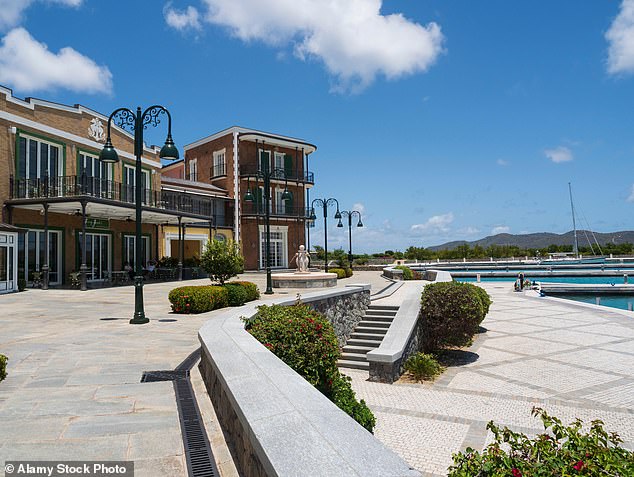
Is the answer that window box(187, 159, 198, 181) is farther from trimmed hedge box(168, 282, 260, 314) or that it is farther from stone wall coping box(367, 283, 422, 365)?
stone wall coping box(367, 283, 422, 365)

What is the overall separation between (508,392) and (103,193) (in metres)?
21.9

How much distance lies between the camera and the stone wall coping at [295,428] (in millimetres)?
2006

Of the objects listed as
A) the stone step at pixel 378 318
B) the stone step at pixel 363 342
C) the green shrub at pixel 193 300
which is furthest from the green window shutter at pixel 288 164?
the green shrub at pixel 193 300

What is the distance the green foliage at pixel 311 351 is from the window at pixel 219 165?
3199 centimetres

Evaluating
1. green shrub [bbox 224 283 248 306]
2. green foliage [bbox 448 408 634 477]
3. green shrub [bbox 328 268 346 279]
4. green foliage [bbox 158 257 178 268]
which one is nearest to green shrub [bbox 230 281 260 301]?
green shrub [bbox 224 283 248 306]

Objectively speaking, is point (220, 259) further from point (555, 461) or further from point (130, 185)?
point (130, 185)

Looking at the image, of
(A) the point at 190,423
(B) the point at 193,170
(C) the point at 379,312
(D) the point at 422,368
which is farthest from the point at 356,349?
(B) the point at 193,170

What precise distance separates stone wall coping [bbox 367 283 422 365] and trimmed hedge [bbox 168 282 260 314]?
4602 millimetres

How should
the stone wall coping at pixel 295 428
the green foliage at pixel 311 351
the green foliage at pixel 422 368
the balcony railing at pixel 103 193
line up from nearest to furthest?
the stone wall coping at pixel 295 428, the green foliage at pixel 311 351, the green foliage at pixel 422 368, the balcony railing at pixel 103 193

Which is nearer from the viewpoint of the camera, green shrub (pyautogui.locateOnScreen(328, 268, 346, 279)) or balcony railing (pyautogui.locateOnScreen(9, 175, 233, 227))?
balcony railing (pyautogui.locateOnScreen(9, 175, 233, 227))

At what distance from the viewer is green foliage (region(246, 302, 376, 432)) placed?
6.09 m

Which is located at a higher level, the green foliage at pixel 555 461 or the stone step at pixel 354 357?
the green foliage at pixel 555 461

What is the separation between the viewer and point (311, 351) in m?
6.18

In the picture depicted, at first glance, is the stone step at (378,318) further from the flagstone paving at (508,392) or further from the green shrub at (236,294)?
the green shrub at (236,294)
